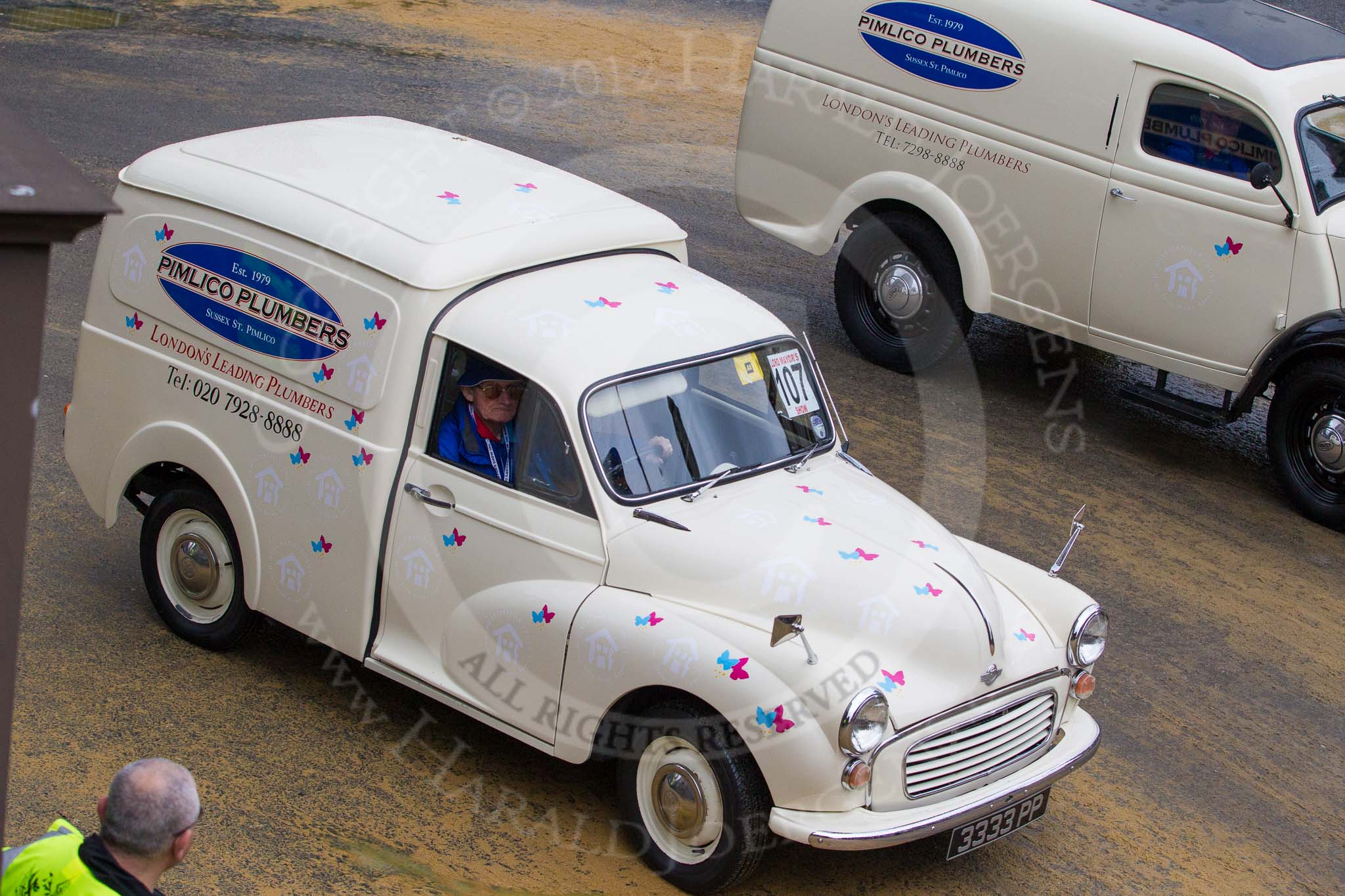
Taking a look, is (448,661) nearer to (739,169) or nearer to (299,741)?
(299,741)

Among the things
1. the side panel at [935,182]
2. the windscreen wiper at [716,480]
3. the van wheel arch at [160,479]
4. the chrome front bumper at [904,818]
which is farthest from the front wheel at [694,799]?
the side panel at [935,182]

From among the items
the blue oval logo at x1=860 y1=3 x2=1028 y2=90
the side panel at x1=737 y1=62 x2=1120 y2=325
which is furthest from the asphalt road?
the blue oval logo at x1=860 y1=3 x2=1028 y2=90

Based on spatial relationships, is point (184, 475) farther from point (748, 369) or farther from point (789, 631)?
point (789, 631)

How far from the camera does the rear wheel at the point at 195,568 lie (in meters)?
6.11

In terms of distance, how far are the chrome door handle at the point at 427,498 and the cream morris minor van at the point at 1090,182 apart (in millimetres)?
5282

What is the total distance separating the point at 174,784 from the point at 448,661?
7.34 feet

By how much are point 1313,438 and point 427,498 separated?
581 cm

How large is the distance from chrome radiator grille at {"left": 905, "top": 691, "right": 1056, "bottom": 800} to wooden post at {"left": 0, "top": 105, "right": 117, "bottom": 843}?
314 cm

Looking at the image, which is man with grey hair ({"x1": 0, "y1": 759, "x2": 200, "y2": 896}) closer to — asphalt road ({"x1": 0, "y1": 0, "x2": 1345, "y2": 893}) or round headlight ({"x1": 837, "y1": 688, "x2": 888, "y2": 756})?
asphalt road ({"x1": 0, "y1": 0, "x2": 1345, "y2": 893})

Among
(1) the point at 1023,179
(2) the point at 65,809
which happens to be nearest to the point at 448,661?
(2) the point at 65,809

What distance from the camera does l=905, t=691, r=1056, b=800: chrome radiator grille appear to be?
190 inches

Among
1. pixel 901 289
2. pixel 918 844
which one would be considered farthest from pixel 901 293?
pixel 918 844

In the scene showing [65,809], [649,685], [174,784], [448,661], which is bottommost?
[65,809]

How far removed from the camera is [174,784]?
128 inches
